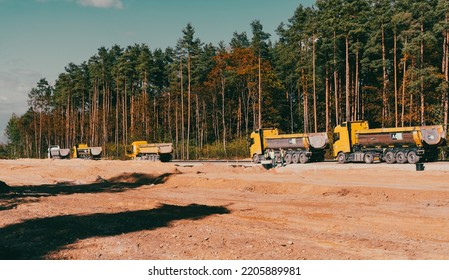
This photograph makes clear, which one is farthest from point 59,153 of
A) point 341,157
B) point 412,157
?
point 412,157

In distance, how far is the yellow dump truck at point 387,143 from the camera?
32500 mm

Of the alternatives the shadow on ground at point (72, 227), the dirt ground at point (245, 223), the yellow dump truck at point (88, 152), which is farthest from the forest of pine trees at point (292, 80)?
the shadow on ground at point (72, 227)

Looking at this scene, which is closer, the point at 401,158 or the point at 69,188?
the point at 69,188

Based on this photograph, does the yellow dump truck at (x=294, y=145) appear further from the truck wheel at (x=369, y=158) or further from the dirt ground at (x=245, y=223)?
the dirt ground at (x=245, y=223)

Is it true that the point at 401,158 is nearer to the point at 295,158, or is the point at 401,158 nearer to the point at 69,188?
the point at 295,158

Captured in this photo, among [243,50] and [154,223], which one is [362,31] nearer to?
[243,50]

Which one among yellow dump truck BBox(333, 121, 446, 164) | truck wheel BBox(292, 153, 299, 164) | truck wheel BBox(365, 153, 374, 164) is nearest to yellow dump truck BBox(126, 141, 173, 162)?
truck wheel BBox(292, 153, 299, 164)

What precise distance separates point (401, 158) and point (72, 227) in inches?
1093

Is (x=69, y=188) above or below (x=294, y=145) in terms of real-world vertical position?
below

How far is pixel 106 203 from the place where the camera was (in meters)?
19.2

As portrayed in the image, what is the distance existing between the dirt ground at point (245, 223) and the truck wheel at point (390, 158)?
781cm

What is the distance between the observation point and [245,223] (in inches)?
567

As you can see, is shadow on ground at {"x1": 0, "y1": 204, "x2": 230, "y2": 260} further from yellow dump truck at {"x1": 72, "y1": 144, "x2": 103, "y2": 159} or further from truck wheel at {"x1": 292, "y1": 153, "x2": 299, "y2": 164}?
yellow dump truck at {"x1": 72, "y1": 144, "x2": 103, "y2": 159}

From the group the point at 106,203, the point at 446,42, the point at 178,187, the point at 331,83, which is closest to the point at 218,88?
the point at 331,83
